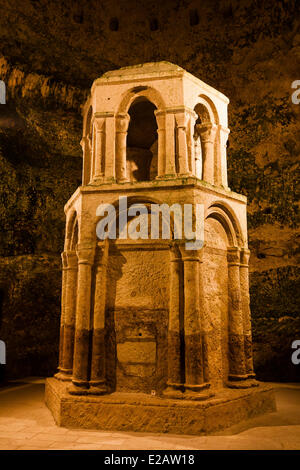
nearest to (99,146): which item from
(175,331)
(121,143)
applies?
(121,143)

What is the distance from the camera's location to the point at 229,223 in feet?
19.7

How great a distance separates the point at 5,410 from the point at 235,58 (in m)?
10.1

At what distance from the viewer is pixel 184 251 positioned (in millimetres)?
5191

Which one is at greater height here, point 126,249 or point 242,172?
point 242,172

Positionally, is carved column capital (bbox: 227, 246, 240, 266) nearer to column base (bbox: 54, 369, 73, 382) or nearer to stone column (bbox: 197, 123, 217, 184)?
stone column (bbox: 197, 123, 217, 184)

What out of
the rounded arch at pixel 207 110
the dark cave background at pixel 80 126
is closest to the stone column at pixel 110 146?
the rounded arch at pixel 207 110

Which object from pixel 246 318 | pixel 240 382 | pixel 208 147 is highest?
pixel 208 147

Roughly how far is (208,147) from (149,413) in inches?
162

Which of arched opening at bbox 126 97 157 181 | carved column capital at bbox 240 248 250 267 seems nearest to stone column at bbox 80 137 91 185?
arched opening at bbox 126 97 157 181

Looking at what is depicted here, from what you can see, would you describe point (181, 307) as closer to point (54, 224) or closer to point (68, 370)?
point (68, 370)

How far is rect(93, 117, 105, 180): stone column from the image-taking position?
5.89 metres

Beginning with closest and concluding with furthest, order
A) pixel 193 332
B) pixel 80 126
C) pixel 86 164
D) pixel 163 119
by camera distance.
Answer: pixel 193 332
pixel 163 119
pixel 86 164
pixel 80 126

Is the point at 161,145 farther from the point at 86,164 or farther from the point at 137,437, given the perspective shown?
the point at 137,437
